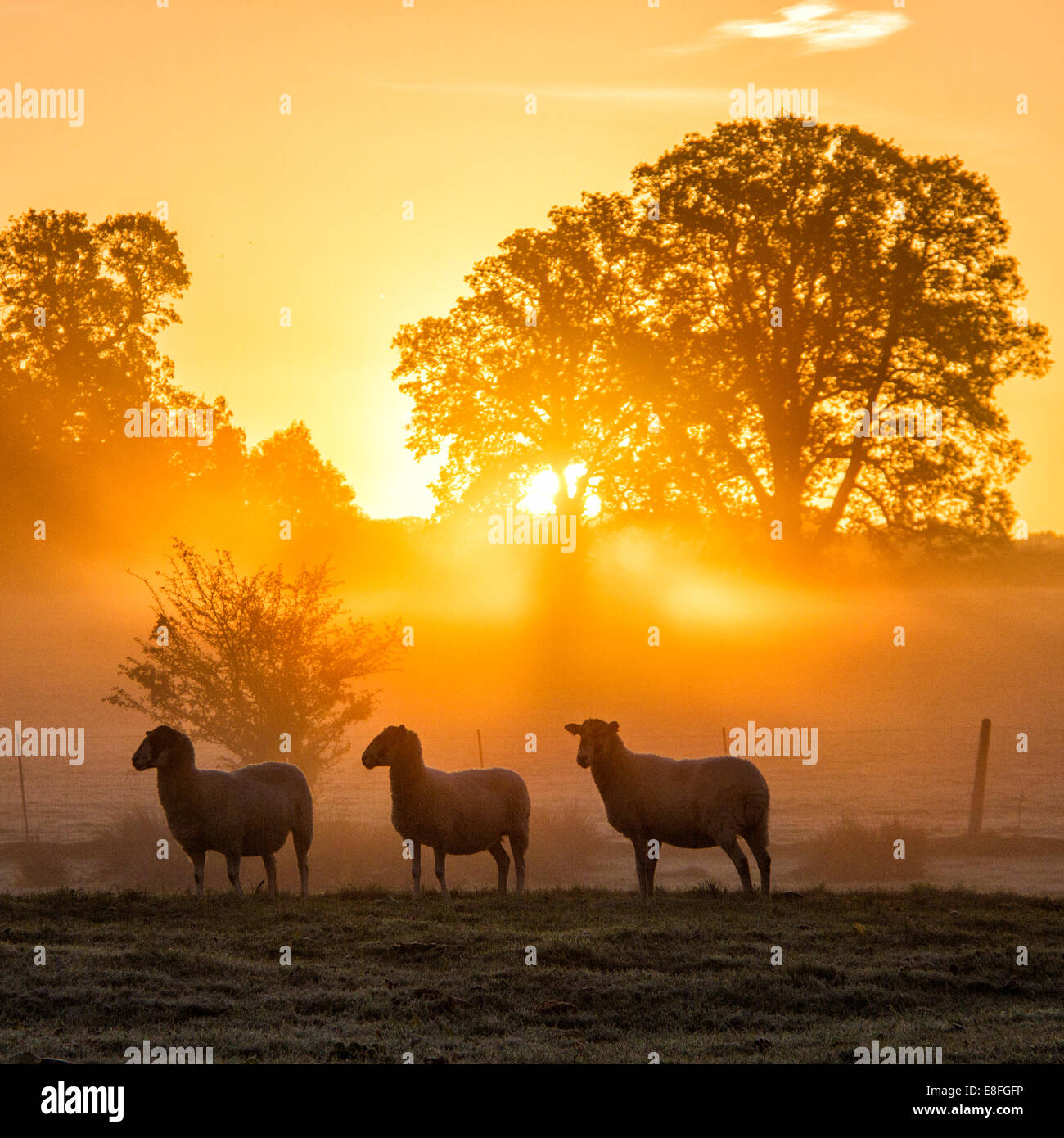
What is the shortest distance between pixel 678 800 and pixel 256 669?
13.2 metres

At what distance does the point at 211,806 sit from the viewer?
16.9 m

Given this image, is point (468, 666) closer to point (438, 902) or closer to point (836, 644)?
point (836, 644)

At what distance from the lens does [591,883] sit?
23.3 metres

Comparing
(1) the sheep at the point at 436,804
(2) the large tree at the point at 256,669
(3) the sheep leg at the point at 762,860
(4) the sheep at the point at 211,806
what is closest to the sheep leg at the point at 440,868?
(1) the sheep at the point at 436,804

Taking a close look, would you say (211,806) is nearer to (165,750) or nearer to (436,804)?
(165,750)

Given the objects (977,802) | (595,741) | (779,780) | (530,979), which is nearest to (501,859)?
(595,741)

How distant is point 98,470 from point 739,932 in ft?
151

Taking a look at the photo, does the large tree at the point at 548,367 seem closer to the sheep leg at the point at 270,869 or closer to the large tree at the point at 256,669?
the large tree at the point at 256,669

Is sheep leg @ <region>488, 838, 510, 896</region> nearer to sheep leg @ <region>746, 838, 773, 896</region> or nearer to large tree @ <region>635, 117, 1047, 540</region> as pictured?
sheep leg @ <region>746, 838, 773, 896</region>

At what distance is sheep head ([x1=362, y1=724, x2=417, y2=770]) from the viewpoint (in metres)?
17.5

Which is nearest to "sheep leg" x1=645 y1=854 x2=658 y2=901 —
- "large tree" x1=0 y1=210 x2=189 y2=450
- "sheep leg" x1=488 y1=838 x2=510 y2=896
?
"sheep leg" x1=488 y1=838 x2=510 y2=896

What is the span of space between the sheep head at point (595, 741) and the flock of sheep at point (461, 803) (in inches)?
0.6

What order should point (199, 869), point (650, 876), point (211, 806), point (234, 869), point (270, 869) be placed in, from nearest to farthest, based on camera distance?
point (211, 806), point (199, 869), point (234, 869), point (650, 876), point (270, 869)

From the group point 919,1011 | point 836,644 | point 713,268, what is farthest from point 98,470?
point 919,1011
